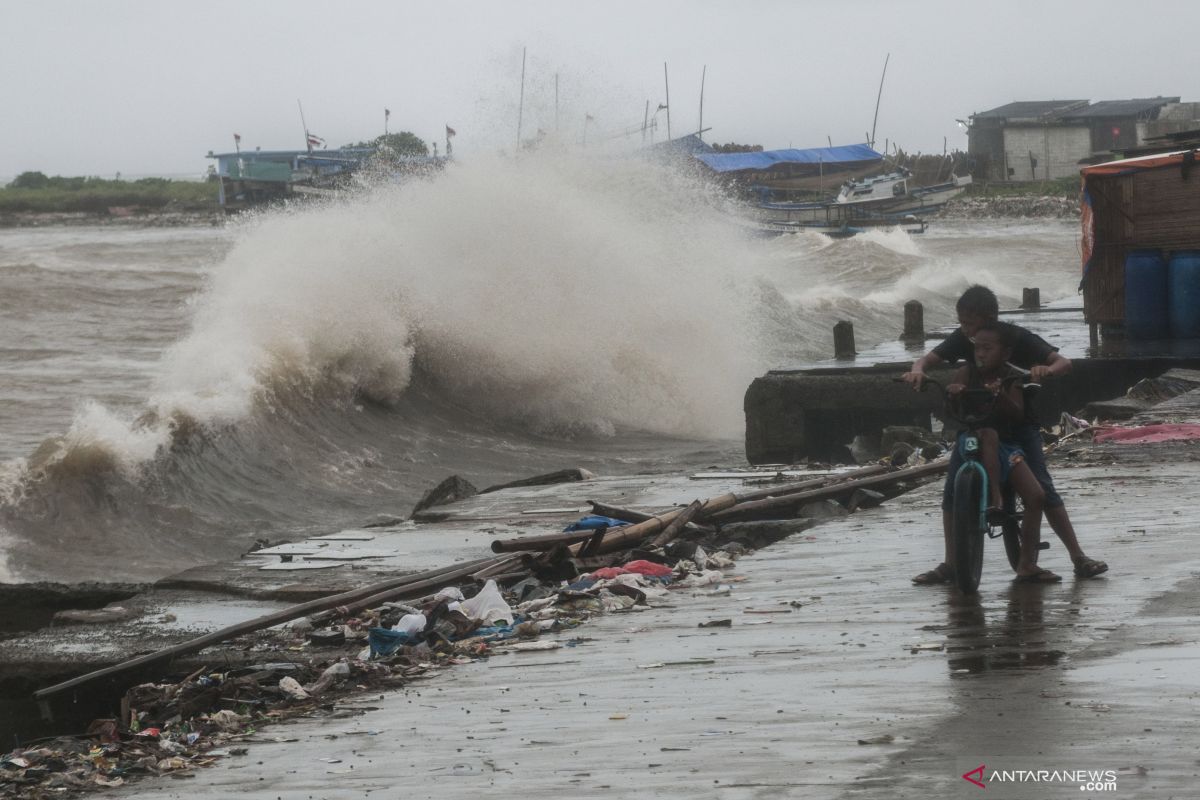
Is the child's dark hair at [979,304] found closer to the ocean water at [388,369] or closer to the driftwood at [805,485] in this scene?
the driftwood at [805,485]

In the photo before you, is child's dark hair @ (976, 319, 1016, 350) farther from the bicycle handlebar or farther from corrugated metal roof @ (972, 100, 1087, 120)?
corrugated metal roof @ (972, 100, 1087, 120)

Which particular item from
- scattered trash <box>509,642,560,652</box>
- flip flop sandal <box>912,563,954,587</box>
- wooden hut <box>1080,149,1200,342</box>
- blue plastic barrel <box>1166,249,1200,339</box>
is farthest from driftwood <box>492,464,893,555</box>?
wooden hut <box>1080,149,1200,342</box>

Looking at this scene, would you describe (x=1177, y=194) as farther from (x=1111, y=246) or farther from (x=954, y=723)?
(x=954, y=723)

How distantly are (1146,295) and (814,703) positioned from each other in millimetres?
13972

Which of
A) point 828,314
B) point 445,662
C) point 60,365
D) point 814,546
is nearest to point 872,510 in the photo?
point 814,546

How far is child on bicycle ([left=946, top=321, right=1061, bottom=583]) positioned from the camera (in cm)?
652

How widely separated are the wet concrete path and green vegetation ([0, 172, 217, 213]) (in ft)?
348

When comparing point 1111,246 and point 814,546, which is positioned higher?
point 1111,246

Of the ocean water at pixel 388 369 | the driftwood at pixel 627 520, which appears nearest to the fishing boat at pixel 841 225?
the ocean water at pixel 388 369

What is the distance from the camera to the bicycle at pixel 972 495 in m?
6.43

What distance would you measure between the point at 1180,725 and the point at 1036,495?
7.75ft

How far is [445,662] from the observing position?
6.60 m

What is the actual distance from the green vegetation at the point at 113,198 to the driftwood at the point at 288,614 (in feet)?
341

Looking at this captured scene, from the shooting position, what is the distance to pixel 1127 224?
59.3ft
